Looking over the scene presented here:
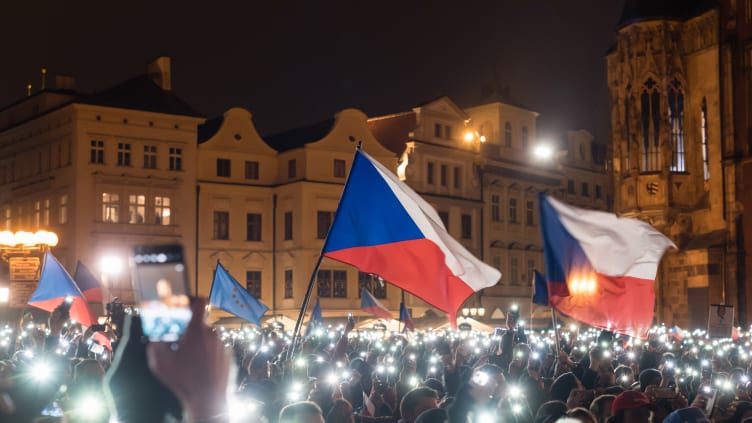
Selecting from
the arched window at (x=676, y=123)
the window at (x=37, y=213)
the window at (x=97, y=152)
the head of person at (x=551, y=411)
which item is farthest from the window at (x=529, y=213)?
the head of person at (x=551, y=411)

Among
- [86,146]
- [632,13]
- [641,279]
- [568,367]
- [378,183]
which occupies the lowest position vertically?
[568,367]

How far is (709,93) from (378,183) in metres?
27.2

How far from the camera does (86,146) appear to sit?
49.2 m

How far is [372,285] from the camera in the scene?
2153 inches

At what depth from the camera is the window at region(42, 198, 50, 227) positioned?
2052 inches

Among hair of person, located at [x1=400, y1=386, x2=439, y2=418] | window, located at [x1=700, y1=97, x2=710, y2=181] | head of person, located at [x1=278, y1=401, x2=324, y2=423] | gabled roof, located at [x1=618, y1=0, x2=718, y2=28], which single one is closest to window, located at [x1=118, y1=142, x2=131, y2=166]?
gabled roof, located at [x1=618, y1=0, x2=718, y2=28]

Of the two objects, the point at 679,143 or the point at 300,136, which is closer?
the point at 679,143

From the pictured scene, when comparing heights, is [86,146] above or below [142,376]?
above

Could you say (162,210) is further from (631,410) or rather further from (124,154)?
(631,410)

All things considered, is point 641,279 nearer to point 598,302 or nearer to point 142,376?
point 598,302

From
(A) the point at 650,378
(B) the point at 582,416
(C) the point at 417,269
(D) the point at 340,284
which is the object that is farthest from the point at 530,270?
(B) the point at 582,416

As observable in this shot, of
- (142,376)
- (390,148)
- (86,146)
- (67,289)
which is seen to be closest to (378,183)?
(142,376)

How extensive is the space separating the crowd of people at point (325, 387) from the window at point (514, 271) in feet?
138

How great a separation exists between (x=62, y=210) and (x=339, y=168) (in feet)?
43.5
